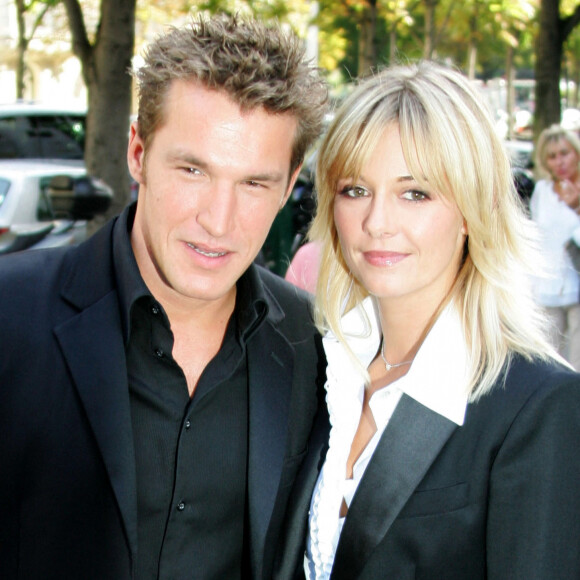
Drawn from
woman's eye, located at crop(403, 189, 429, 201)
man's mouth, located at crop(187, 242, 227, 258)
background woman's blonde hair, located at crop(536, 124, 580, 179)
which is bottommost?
man's mouth, located at crop(187, 242, 227, 258)

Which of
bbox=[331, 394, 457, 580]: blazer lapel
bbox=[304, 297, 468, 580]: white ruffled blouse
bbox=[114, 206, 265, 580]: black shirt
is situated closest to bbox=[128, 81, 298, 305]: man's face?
bbox=[114, 206, 265, 580]: black shirt

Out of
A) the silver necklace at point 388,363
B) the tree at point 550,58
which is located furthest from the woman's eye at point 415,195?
the tree at point 550,58

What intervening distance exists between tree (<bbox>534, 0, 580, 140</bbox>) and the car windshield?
6.12 metres

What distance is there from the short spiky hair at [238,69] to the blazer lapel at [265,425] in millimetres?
592

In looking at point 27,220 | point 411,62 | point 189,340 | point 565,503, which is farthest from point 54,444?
point 27,220

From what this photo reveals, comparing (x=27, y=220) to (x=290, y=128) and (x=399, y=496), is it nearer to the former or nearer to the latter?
(x=290, y=128)

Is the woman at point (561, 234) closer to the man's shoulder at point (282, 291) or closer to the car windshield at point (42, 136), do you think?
the man's shoulder at point (282, 291)

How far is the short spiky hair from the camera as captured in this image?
2.17 metres

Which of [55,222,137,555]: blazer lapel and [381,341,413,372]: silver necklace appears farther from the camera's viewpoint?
[381,341,413,372]: silver necklace

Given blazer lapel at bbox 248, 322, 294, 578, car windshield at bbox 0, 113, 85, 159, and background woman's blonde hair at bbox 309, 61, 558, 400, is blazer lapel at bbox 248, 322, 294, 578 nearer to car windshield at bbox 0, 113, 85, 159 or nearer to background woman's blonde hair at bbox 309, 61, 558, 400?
background woman's blonde hair at bbox 309, 61, 558, 400

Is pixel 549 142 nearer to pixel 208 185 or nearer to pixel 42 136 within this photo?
pixel 208 185

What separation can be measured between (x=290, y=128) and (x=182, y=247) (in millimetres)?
476

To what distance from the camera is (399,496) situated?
2.03m

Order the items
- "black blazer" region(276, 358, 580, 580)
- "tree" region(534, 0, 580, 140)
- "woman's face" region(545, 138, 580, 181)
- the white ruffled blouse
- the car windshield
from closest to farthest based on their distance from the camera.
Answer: "black blazer" region(276, 358, 580, 580), the white ruffled blouse, "woman's face" region(545, 138, 580, 181), the car windshield, "tree" region(534, 0, 580, 140)
